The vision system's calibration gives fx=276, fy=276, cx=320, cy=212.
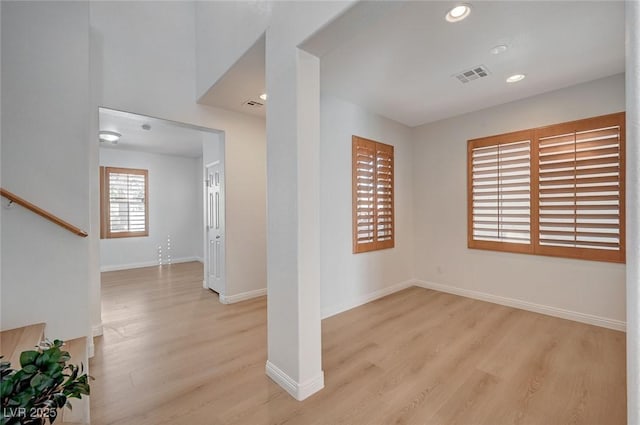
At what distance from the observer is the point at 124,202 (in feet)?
20.6

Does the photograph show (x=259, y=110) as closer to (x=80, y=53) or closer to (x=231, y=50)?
(x=231, y=50)

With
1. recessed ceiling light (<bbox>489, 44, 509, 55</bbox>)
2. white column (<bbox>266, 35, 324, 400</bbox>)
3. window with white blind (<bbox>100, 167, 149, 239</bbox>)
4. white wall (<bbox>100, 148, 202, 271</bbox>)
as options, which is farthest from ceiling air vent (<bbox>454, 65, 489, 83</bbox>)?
window with white blind (<bbox>100, 167, 149, 239</bbox>)

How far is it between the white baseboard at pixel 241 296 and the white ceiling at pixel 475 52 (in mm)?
2910

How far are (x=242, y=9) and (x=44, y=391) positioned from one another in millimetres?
2891

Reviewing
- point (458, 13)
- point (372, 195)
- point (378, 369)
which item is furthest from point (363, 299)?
point (458, 13)

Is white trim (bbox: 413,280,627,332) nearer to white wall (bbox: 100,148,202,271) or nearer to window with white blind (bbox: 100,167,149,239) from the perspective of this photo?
white wall (bbox: 100,148,202,271)

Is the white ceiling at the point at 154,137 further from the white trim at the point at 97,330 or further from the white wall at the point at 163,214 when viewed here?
the white trim at the point at 97,330

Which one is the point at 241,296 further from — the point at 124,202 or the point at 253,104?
the point at 124,202

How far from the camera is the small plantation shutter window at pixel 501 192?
345cm

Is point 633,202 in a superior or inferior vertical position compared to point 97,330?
superior

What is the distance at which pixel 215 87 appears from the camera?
10.2 ft

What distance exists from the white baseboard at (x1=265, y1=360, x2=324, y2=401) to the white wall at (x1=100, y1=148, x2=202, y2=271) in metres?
5.68

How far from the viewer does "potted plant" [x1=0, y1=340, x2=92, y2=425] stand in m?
0.85

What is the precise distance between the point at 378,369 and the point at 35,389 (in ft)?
6.66
